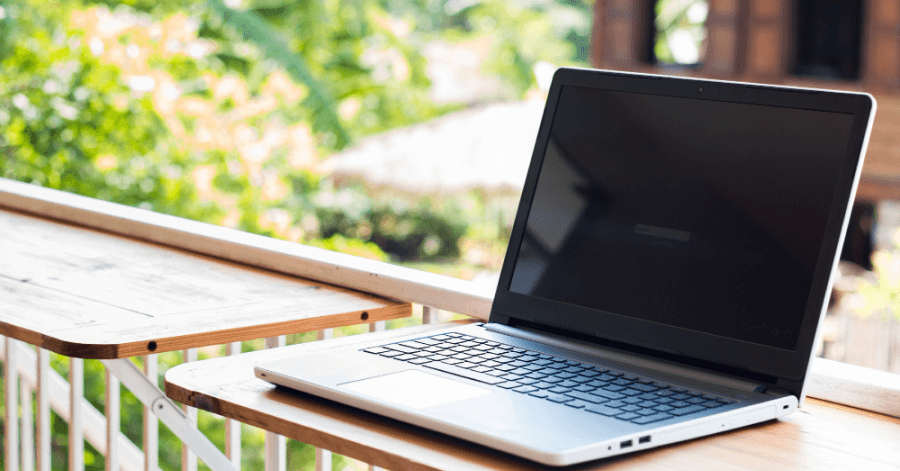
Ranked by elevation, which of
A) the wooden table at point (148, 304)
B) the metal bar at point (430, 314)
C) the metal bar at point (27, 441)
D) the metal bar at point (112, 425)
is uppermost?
the wooden table at point (148, 304)

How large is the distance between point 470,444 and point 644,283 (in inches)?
13.6

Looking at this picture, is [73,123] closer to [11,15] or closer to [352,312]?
[11,15]

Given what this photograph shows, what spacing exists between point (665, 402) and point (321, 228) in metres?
11.1

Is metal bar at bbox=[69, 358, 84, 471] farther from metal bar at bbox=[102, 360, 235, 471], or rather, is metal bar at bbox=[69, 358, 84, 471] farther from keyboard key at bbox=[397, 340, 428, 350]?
keyboard key at bbox=[397, 340, 428, 350]

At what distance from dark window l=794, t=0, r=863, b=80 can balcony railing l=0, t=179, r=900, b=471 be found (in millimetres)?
5701

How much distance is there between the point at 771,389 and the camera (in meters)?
Answer: 0.99

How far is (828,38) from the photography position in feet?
21.5

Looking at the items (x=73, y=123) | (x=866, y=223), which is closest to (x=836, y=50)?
(x=866, y=223)

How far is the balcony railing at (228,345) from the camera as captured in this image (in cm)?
107

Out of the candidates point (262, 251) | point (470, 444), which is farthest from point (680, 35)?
point (470, 444)

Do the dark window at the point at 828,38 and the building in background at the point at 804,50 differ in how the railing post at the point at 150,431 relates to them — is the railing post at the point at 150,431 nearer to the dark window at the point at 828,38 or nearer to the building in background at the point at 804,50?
the building in background at the point at 804,50

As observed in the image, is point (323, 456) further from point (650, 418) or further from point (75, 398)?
point (650, 418)

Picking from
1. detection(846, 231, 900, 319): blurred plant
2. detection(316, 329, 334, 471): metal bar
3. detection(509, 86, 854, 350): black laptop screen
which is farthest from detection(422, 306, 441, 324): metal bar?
detection(846, 231, 900, 319): blurred plant

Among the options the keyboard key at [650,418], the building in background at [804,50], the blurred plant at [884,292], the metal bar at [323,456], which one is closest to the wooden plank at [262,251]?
the metal bar at [323,456]
